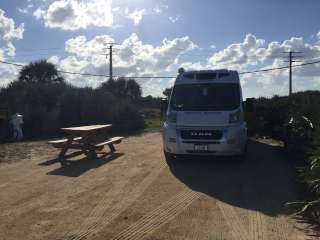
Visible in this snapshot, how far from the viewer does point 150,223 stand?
6281 millimetres

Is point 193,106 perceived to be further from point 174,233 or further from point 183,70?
point 174,233

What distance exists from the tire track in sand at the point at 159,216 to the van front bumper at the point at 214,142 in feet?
10.4

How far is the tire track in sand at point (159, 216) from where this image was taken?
19.1 feet

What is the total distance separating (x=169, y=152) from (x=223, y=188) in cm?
335

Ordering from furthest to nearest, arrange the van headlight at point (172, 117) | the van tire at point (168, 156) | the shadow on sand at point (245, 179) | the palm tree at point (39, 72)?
1. the palm tree at point (39, 72)
2. the van tire at point (168, 156)
3. the van headlight at point (172, 117)
4. the shadow on sand at point (245, 179)

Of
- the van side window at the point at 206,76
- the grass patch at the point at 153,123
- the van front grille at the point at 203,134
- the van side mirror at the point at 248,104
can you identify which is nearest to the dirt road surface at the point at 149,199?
the van front grille at the point at 203,134

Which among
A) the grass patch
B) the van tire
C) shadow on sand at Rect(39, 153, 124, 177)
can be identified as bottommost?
the grass patch

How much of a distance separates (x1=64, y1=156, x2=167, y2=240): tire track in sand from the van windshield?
3175 millimetres

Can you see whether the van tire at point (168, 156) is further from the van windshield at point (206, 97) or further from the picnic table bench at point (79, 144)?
the picnic table bench at point (79, 144)

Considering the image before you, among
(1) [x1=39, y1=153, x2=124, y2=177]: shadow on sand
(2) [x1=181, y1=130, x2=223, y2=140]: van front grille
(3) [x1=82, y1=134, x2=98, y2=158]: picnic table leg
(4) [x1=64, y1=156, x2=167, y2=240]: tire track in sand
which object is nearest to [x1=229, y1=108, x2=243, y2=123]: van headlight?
(2) [x1=181, y1=130, x2=223, y2=140]: van front grille

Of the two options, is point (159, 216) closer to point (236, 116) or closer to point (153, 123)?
point (236, 116)

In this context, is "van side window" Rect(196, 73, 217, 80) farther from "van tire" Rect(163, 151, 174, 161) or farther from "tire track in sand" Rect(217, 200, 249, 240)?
"tire track in sand" Rect(217, 200, 249, 240)

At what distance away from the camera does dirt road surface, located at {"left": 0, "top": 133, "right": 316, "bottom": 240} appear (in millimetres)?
5969

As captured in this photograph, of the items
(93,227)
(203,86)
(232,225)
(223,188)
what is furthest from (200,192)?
(203,86)
